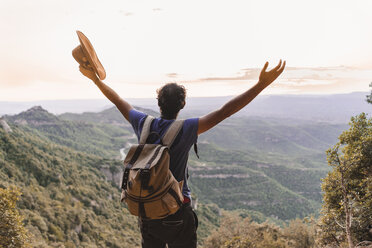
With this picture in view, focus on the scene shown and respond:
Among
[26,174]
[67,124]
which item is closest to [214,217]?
[26,174]

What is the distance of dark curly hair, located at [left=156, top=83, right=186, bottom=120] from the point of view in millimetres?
2836

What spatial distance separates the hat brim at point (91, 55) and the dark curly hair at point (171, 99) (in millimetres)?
989

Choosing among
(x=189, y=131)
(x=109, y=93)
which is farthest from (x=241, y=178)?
(x=189, y=131)

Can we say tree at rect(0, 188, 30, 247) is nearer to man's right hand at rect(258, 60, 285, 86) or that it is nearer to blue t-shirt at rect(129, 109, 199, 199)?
blue t-shirt at rect(129, 109, 199, 199)

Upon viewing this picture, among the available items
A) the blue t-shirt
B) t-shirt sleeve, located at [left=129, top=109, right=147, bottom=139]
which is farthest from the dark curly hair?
t-shirt sleeve, located at [left=129, top=109, right=147, bottom=139]

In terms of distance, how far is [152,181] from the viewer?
2.42 meters

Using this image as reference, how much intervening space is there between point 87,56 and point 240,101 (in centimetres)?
201

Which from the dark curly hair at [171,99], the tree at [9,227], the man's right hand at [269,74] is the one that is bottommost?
the tree at [9,227]

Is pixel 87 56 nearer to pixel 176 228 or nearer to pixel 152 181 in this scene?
pixel 152 181

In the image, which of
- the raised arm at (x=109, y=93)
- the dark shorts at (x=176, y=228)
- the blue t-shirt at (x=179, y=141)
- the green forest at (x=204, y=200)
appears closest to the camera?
the blue t-shirt at (x=179, y=141)

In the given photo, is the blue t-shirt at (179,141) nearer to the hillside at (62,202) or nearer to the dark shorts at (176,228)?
the dark shorts at (176,228)

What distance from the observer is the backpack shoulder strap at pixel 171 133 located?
2635 mm

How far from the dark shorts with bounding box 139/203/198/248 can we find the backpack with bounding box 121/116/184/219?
8.2 inches

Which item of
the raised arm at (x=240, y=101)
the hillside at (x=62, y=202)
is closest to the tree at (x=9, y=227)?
the raised arm at (x=240, y=101)
